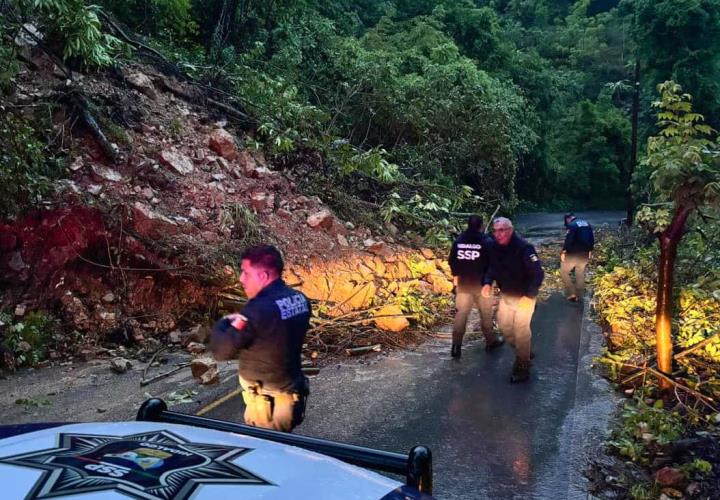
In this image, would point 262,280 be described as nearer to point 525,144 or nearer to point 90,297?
point 90,297

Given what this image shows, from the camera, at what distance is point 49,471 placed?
176cm

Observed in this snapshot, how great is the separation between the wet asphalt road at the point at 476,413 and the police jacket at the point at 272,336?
5.00 ft

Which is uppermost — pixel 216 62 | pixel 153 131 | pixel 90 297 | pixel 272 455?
pixel 216 62

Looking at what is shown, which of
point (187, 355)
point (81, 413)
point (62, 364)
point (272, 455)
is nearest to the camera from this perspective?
point (272, 455)

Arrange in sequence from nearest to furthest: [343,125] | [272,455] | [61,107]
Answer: [272,455]
[61,107]
[343,125]

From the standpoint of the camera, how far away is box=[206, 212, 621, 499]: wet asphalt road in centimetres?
466

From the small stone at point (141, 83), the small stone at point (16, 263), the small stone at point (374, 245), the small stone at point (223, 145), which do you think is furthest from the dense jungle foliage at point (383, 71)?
the small stone at point (16, 263)

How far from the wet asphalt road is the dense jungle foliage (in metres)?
4.49

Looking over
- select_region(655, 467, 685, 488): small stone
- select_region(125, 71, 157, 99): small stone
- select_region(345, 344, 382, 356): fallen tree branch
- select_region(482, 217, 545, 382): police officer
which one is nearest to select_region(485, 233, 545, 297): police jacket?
select_region(482, 217, 545, 382): police officer

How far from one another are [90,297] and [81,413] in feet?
8.38

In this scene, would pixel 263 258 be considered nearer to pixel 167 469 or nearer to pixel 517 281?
pixel 167 469

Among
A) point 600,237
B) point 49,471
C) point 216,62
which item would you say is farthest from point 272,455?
point 600,237

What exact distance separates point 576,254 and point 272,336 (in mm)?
8965

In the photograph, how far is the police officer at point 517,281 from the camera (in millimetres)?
6848
